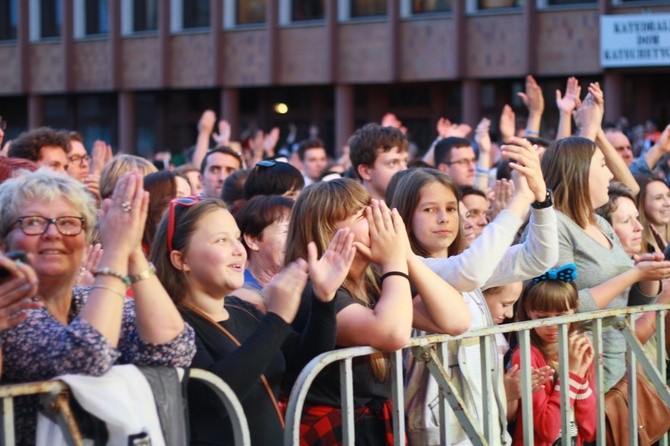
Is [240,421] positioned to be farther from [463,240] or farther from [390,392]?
[463,240]

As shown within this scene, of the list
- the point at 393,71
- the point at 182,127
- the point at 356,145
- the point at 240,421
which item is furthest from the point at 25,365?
the point at 182,127

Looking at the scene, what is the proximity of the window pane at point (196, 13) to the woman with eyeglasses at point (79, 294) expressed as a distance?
91.6 ft

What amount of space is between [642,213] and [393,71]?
64.8ft

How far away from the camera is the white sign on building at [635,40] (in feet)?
74.5

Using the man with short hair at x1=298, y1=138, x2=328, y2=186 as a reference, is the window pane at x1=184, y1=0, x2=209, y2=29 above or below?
above

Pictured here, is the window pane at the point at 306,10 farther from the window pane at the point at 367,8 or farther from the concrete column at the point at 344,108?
the concrete column at the point at 344,108

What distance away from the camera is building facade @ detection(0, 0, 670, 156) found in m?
25.5

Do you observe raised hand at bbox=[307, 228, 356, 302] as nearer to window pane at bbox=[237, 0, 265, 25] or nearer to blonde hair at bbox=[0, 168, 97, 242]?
blonde hair at bbox=[0, 168, 97, 242]

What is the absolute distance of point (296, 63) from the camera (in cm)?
2942

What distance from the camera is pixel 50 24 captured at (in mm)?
34250

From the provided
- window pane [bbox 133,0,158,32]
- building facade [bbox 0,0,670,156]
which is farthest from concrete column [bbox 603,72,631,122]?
window pane [bbox 133,0,158,32]

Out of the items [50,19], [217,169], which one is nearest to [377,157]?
[217,169]

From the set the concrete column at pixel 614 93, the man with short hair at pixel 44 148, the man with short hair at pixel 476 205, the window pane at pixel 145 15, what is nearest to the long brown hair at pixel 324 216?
the man with short hair at pixel 44 148

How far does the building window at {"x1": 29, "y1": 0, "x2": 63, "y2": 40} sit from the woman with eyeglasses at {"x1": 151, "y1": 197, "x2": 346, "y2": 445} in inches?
1223
